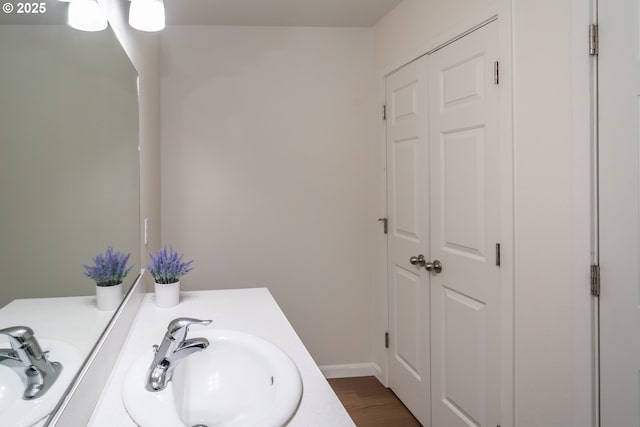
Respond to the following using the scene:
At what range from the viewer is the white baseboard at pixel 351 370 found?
311 centimetres

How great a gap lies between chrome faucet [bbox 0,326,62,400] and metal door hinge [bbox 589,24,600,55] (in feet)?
5.15

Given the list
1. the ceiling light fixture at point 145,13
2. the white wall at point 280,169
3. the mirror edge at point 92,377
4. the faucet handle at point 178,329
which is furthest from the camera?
the white wall at point 280,169

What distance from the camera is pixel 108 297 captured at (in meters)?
1.05

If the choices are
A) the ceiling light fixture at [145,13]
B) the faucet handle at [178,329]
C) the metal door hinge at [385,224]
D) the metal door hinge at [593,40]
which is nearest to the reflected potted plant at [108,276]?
the faucet handle at [178,329]

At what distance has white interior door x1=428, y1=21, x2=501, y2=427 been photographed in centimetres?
184

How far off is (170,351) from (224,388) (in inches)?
8.6

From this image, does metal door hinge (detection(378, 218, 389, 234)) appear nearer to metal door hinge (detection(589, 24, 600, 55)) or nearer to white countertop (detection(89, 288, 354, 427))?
white countertop (detection(89, 288, 354, 427))

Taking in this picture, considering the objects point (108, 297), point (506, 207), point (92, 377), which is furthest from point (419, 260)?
point (92, 377)

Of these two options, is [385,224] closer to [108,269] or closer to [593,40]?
[593,40]

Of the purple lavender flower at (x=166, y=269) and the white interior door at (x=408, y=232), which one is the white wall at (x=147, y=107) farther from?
the white interior door at (x=408, y=232)

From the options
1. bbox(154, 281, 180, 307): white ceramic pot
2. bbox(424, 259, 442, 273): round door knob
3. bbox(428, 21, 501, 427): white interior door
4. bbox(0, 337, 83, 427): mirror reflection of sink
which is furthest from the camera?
bbox(424, 259, 442, 273): round door knob

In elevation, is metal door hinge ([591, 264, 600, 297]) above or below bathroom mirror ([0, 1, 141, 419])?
below

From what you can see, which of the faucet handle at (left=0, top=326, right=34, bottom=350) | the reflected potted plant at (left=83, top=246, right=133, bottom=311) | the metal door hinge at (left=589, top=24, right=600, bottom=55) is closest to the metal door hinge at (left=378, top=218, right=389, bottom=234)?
the metal door hinge at (left=589, top=24, right=600, bottom=55)

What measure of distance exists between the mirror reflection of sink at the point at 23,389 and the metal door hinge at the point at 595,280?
1.41 meters
